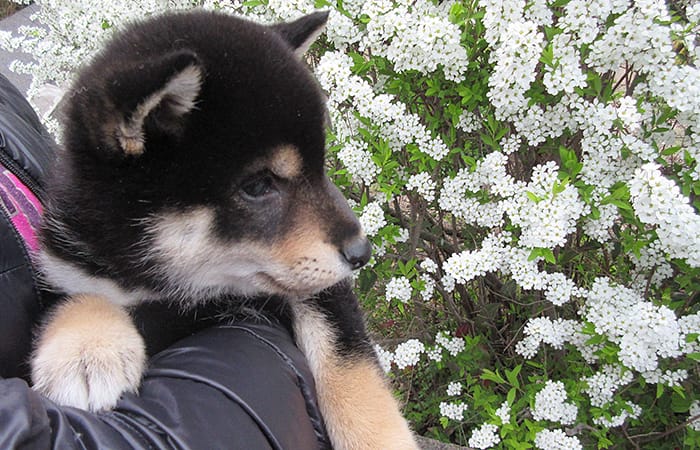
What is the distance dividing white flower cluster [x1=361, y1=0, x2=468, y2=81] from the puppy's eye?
91 centimetres

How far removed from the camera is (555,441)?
2.89m

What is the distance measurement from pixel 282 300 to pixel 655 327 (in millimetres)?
1422

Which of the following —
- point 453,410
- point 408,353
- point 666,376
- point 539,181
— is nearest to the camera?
point 539,181

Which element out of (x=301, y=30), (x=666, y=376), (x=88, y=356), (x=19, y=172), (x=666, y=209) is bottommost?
(x=666, y=376)

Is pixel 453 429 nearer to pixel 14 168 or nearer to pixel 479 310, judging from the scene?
pixel 479 310

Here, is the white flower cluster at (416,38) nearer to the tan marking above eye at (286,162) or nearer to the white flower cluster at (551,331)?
the tan marking above eye at (286,162)

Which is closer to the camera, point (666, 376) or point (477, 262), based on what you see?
point (666, 376)

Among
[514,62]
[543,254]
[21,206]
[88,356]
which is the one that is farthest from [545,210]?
Answer: [21,206]

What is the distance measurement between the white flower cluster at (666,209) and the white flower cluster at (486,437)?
1311 mm

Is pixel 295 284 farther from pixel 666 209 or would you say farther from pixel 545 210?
pixel 666 209

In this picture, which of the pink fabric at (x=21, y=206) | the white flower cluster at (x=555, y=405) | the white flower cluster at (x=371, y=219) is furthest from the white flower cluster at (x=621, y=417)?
the pink fabric at (x=21, y=206)

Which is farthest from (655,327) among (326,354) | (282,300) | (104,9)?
(104,9)

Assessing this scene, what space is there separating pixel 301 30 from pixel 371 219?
0.90 metres

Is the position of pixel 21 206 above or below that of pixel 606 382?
above
